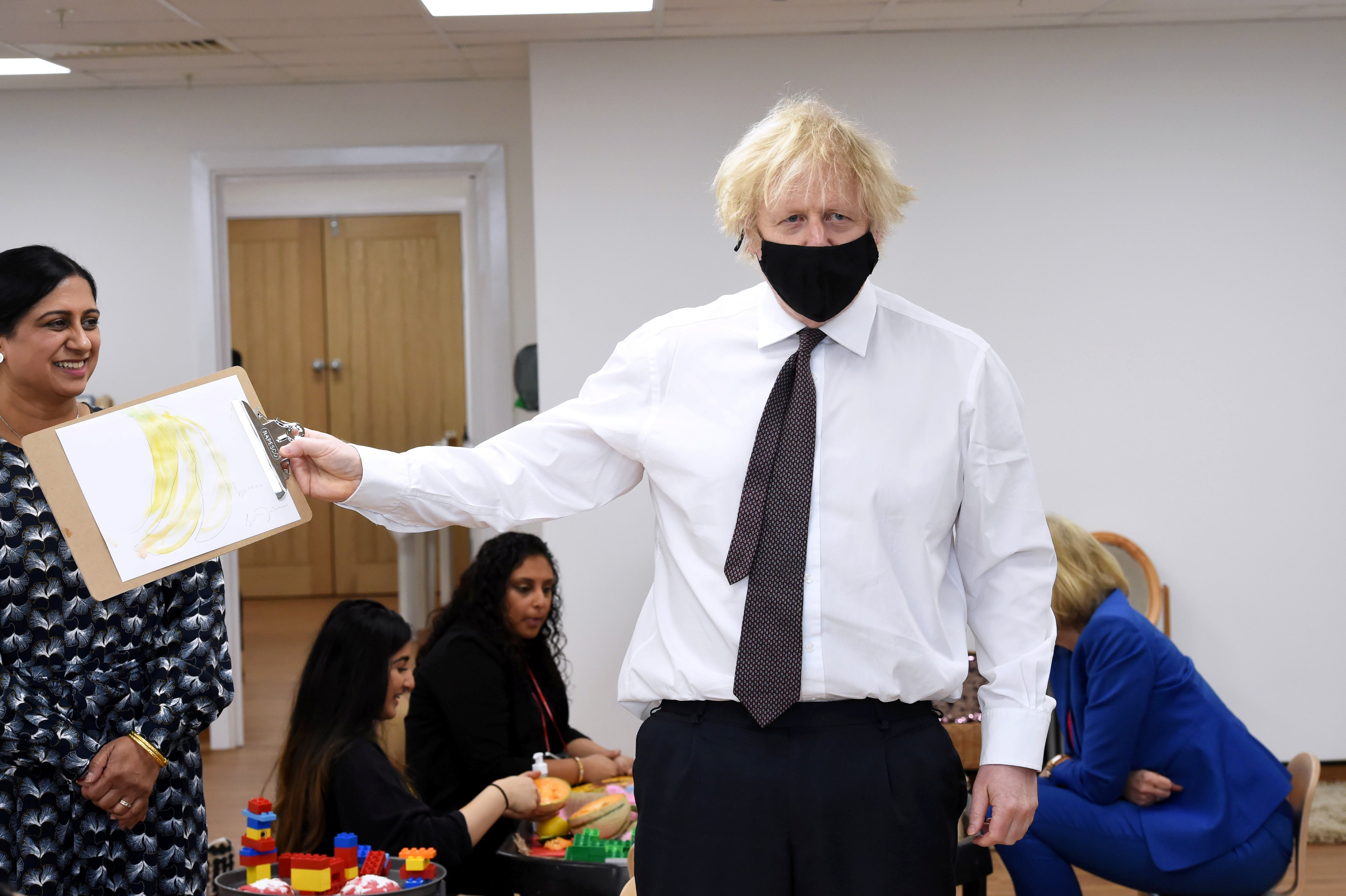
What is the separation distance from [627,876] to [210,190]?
12.0ft

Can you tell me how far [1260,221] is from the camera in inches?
164

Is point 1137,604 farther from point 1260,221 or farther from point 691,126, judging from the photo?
point 691,126

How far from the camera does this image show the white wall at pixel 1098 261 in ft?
13.5

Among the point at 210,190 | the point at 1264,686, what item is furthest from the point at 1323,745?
the point at 210,190

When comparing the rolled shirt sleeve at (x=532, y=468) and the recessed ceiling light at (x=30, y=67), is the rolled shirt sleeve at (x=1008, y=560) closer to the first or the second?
the rolled shirt sleeve at (x=532, y=468)

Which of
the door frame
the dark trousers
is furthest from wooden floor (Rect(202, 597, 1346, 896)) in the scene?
the dark trousers

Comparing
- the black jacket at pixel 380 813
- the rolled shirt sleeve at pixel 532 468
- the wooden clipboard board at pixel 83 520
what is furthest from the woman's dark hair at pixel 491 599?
the wooden clipboard board at pixel 83 520

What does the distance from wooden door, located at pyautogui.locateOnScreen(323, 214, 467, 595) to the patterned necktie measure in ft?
23.9

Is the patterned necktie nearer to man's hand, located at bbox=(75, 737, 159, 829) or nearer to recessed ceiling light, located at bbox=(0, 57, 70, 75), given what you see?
man's hand, located at bbox=(75, 737, 159, 829)

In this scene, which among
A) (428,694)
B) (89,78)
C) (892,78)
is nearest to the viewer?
(428,694)

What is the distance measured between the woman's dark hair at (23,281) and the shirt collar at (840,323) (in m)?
1.09

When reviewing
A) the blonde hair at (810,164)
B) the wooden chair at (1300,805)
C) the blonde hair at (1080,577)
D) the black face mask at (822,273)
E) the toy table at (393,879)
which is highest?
the blonde hair at (810,164)

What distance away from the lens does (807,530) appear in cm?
140

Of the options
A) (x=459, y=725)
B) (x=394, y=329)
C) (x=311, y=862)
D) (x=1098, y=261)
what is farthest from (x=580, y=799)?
(x=394, y=329)
